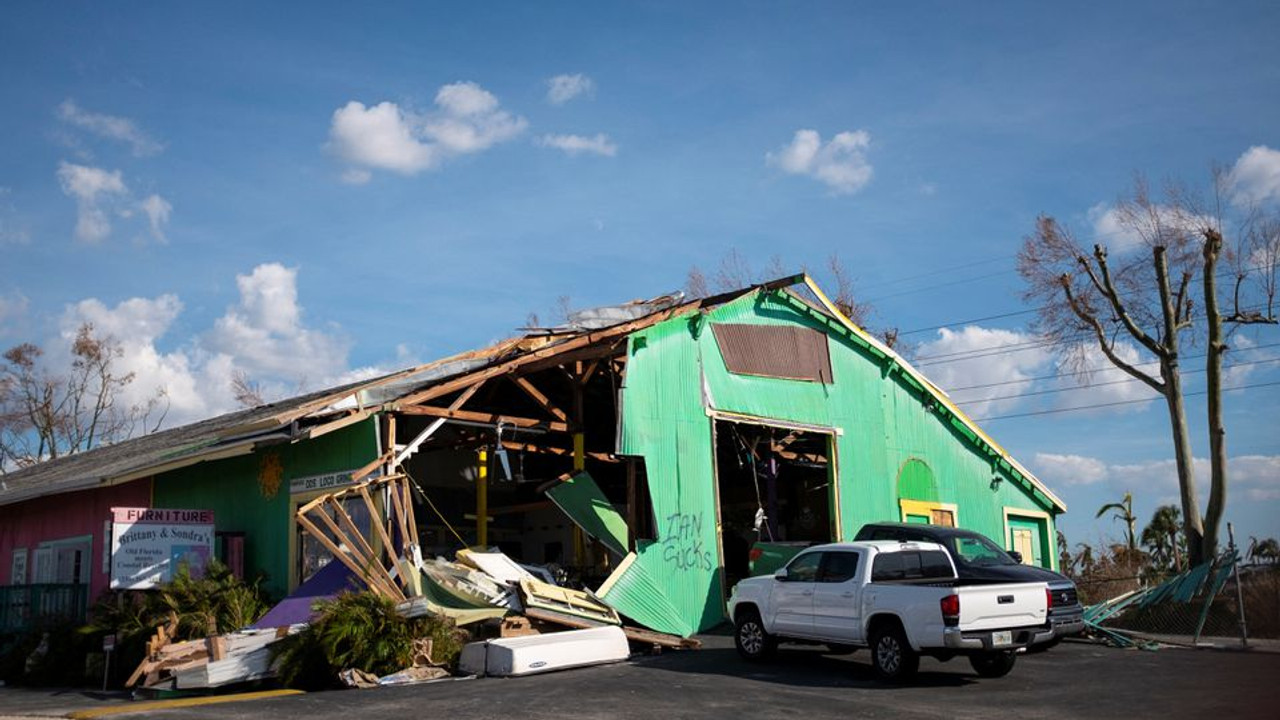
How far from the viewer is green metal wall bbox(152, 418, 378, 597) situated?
A: 19.2 metres

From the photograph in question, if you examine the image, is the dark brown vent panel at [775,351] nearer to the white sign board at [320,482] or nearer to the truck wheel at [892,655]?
the white sign board at [320,482]

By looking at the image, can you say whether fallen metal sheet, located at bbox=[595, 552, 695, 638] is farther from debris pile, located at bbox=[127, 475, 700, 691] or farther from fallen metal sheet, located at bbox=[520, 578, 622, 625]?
fallen metal sheet, located at bbox=[520, 578, 622, 625]

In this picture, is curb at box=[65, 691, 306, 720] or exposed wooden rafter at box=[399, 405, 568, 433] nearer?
curb at box=[65, 691, 306, 720]

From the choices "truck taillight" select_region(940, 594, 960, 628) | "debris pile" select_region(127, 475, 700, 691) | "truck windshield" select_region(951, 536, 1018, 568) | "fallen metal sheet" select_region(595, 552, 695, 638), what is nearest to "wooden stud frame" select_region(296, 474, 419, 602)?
"debris pile" select_region(127, 475, 700, 691)

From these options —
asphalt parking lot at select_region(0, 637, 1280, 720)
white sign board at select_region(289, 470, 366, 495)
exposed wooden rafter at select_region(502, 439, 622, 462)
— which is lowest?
asphalt parking lot at select_region(0, 637, 1280, 720)

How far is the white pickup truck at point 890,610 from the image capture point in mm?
13547

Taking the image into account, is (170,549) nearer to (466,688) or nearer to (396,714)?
(466,688)

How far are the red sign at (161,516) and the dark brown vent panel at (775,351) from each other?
10108 mm

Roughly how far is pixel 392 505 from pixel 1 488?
1903 centimetres

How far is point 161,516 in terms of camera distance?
62.2 ft

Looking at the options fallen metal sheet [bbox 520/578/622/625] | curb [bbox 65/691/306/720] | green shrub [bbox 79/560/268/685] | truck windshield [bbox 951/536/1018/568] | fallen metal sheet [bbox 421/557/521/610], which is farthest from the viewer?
truck windshield [bbox 951/536/1018/568]

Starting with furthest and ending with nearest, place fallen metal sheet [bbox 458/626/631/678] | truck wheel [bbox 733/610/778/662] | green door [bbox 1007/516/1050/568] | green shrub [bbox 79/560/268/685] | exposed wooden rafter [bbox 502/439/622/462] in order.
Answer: green door [bbox 1007/516/1050/568] → exposed wooden rafter [bbox 502/439/622/462] → green shrub [bbox 79/560/268/685] → truck wheel [bbox 733/610/778/662] → fallen metal sheet [bbox 458/626/631/678]

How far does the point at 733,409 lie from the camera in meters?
22.1

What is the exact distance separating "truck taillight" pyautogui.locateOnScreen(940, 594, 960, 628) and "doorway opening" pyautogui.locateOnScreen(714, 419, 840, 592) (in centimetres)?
1165
